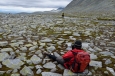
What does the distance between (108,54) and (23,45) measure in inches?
171

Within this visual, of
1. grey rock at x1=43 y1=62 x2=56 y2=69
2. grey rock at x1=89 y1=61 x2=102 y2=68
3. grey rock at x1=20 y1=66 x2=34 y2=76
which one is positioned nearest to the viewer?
grey rock at x1=20 y1=66 x2=34 y2=76

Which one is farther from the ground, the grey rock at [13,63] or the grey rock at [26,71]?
the grey rock at [13,63]

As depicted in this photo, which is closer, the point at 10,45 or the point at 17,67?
the point at 17,67

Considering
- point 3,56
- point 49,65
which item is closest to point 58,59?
point 49,65

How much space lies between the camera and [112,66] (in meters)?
7.91

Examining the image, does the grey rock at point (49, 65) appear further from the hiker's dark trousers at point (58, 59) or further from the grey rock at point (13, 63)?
the grey rock at point (13, 63)

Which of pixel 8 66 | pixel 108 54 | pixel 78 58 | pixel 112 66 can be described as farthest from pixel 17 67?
pixel 108 54

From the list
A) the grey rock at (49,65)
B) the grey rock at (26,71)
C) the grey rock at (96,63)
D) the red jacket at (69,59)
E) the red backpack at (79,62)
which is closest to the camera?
the grey rock at (26,71)

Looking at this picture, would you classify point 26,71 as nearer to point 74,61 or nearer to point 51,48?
point 74,61

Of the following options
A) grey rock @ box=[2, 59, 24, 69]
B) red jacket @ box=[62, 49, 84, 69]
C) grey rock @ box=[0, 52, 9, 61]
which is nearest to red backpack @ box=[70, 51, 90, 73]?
red jacket @ box=[62, 49, 84, 69]

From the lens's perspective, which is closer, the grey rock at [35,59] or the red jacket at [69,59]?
the red jacket at [69,59]

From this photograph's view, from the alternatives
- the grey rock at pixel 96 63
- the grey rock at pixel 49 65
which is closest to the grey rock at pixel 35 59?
the grey rock at pixel 49 65

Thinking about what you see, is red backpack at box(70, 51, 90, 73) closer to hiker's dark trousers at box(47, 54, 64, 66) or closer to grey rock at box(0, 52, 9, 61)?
hiker's dark trousers at box(47, 54, 64, 66)

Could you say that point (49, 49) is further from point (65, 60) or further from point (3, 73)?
point (3, 73)
